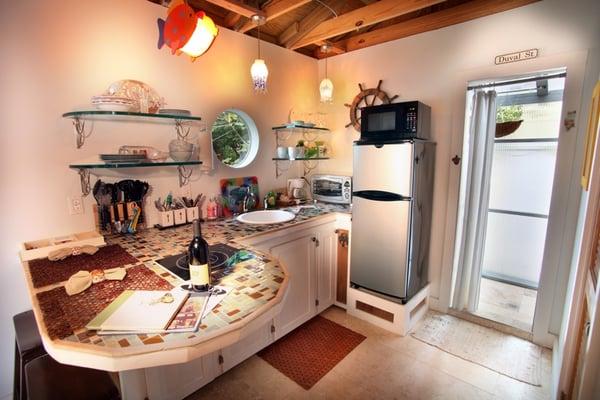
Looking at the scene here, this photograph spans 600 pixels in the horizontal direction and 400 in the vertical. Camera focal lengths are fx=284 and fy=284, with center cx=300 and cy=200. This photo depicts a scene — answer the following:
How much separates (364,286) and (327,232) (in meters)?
0.57

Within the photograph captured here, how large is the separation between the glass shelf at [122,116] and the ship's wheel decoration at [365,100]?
1701 millimetres

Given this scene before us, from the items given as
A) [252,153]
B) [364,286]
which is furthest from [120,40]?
[364,286]

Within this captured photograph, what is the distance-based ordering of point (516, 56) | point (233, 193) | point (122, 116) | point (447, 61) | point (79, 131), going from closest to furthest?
point (79, 131) → point (122, 116) → point (516, 56) → point (447, 61) → point (233, 193)

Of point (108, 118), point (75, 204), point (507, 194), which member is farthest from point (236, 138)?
point (507, 194)

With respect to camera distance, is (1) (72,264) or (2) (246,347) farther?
(2) (246,347)

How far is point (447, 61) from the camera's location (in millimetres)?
2416

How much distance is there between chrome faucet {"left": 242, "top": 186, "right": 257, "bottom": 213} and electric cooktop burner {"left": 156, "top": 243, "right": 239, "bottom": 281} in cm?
99

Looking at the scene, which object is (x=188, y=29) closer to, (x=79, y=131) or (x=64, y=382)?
(x=79, y=131)

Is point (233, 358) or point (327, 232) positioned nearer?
point (233, 358)

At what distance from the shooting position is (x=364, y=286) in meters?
2.51

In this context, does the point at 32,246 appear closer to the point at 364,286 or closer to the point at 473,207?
the point at 364,286

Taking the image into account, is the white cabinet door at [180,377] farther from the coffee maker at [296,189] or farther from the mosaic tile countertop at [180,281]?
the coffee maker at [296,189]

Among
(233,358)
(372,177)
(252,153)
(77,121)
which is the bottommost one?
(233,358)

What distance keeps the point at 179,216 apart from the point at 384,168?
1.62m
